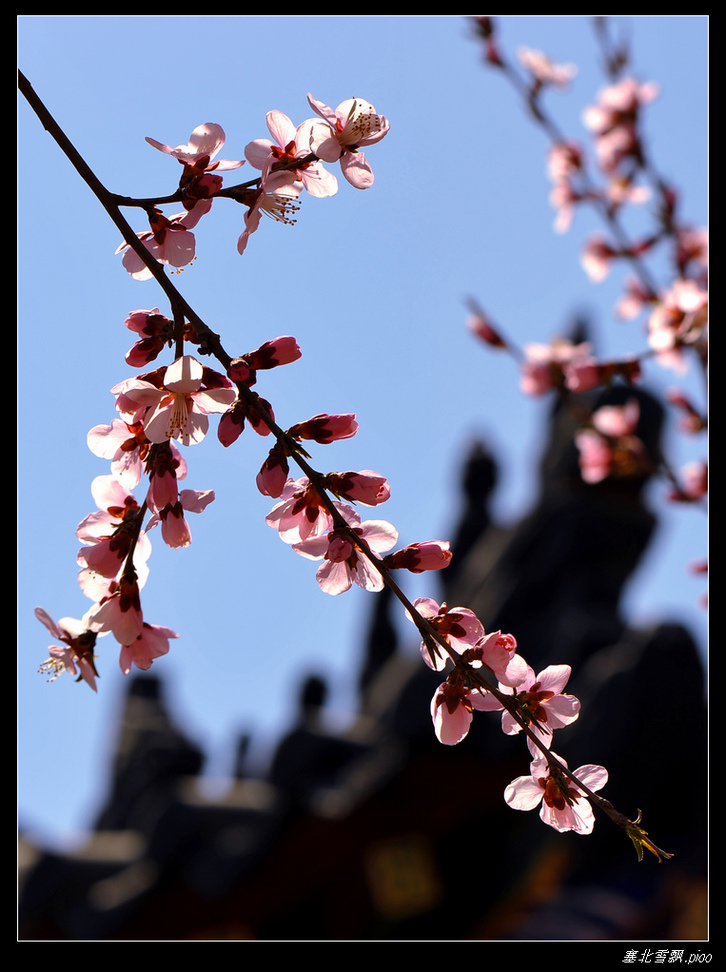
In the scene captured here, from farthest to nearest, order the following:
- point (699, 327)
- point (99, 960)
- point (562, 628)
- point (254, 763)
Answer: point (254, 763)
point (562, 628)
point (99, 960)
point (699, 327)

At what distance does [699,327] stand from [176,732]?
35.0ft

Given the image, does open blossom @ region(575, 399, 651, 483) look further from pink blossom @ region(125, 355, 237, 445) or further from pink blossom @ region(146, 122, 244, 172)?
pink blossom @ region(125, 355, 237, 445)

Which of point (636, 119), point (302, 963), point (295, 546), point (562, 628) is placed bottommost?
point (302, 963)

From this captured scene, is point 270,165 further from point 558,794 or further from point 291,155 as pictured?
point 558,794

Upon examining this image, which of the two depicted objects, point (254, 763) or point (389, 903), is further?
point (254, 763)

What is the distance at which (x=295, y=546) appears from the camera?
1439mm

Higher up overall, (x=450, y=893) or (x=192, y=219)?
(x=192, y=219)

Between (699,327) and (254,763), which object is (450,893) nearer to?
(254,763)

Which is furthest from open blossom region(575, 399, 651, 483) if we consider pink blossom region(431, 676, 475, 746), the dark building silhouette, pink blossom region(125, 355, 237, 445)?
the dark building silhouette

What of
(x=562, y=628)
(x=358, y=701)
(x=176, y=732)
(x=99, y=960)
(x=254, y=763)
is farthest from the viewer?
(x=254, y=763)

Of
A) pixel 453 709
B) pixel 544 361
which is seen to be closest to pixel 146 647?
pixel 453 709

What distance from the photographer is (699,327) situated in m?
2.87

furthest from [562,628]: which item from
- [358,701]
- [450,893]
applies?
[358,701]

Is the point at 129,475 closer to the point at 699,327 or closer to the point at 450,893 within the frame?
the point at 699,327
